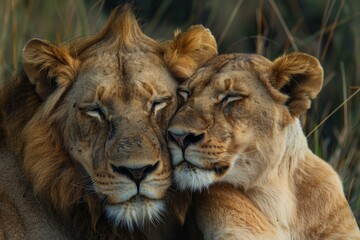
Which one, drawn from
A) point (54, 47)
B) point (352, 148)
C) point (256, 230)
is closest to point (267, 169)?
point (256, 230)

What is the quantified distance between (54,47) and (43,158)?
0.57 meters

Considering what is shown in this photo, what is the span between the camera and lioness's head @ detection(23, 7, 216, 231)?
5.19m

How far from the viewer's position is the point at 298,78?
5684 millimetres

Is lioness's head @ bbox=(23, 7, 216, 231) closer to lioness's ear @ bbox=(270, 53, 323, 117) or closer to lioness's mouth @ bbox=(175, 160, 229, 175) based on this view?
lioness's mouth @ bbox=(175, 160, 229, 175)

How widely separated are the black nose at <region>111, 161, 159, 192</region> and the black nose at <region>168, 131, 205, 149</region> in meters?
0.19

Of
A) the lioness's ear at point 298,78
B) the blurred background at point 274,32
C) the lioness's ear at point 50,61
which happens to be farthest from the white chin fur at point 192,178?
the blurred background at point 274,32

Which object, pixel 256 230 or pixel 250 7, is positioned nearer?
pixel 256 230

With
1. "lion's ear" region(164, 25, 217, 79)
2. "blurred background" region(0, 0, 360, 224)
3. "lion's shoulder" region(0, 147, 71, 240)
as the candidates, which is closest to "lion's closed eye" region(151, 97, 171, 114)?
"lion's ear" region(164, 25, 217, 79)

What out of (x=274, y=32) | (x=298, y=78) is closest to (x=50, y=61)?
(x=298, y=78)

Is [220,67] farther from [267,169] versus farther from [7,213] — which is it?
[7,213]

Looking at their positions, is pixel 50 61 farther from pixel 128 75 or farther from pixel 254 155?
pixel 254 155

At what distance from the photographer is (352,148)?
25.8 ft

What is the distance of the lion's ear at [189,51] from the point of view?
226 inches

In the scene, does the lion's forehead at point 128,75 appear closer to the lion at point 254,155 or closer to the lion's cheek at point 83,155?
the lion at point 254,155
